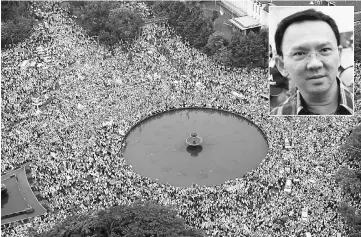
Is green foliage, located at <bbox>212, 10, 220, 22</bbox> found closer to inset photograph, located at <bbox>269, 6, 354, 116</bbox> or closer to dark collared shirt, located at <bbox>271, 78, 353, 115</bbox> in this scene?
inset photograph, located at <bbox>269, 6, 354, 116</bbox>

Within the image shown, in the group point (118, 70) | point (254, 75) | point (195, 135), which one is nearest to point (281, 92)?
point (195, 135)

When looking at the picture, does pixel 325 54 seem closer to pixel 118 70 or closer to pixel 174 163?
pixel 174 163

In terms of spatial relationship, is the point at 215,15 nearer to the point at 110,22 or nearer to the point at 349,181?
the point at 110,22

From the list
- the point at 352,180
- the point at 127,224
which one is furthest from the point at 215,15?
the point at 127,224

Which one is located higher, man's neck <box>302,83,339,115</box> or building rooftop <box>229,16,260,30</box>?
building rooftop <box>229,16,260,30</box>

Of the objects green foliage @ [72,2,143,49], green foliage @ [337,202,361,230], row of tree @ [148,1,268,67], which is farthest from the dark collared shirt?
green foliage @ [72,2,143,49]

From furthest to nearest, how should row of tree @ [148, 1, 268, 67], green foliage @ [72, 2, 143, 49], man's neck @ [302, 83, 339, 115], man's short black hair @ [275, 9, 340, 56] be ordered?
green foliage @ [72, 2, 143, 49] < row of tree @ [148, 1, 268, 67] < man's neck @ [302, 83, 339, 115] < man's short black hair @ [275, 9, 340, 56]
